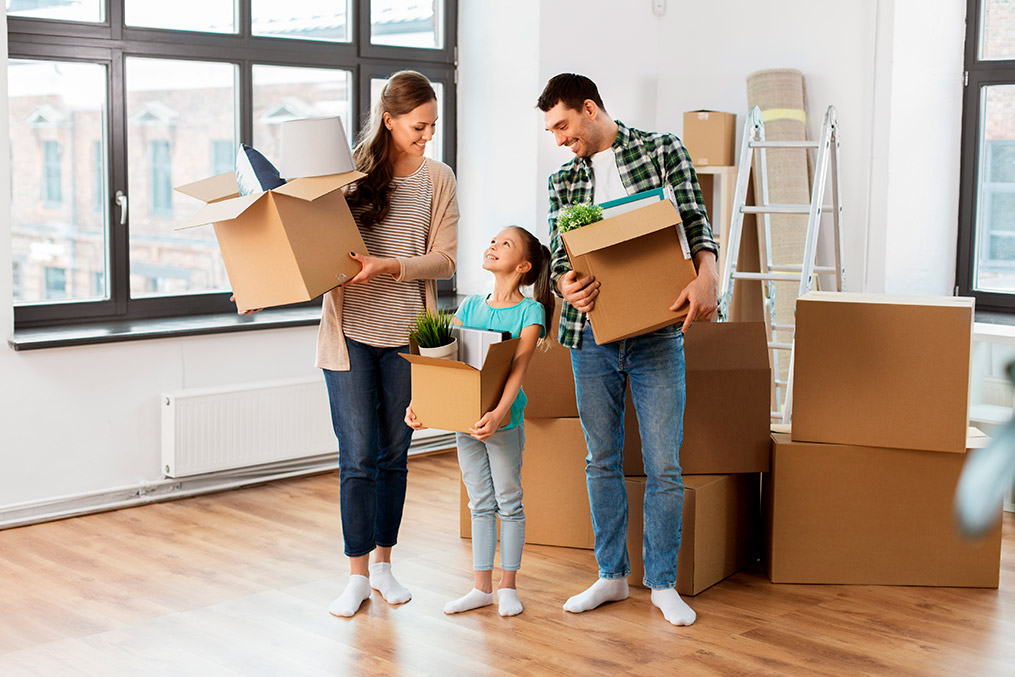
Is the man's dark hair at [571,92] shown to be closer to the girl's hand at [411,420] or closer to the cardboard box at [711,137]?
the girl's hand at [411,420]

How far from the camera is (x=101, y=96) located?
390 cm

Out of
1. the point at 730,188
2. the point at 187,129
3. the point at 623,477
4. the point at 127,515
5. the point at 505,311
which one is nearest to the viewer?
the point at 505,311

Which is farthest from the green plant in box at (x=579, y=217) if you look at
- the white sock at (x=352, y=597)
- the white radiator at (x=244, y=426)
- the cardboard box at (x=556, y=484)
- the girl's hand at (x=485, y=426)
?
the white radiator at (x=244, y=426)

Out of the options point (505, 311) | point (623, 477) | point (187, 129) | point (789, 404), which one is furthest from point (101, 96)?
point (789, 404)

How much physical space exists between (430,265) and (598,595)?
37.3 inches

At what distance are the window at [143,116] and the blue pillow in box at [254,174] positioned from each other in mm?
1652

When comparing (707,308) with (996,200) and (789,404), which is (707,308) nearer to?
(789,404)

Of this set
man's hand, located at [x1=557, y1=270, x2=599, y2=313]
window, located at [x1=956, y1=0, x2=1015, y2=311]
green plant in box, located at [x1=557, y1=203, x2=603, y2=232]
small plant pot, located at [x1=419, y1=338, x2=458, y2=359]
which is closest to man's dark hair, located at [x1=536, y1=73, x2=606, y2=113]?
green plant in box, located at [x1=557, y1=203, x2=603, y2=232]

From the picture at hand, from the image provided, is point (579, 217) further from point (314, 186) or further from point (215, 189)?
point (215, 189)

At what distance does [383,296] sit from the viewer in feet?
8.68

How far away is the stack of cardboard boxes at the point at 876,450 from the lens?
2.82 metres

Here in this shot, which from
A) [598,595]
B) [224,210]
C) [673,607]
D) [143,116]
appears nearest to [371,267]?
[224,210]

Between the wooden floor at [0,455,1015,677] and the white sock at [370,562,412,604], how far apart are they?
0.03 metres

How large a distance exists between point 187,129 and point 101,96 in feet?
1.19
